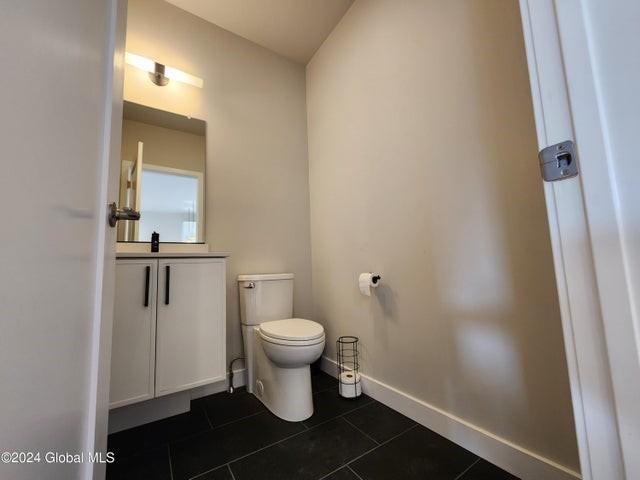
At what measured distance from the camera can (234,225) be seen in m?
1.96

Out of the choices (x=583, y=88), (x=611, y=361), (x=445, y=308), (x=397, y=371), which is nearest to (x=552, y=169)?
(x=583, y=88)

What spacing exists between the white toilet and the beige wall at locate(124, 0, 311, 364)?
193 millimetres

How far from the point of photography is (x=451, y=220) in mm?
1227

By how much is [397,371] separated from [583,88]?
1.44m

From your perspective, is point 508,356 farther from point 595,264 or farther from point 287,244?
point 287,244

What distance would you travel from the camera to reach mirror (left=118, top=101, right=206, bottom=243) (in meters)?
1.67

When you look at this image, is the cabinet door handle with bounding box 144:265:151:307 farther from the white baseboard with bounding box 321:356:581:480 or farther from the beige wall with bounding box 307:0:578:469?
the white baseboard with bounding box 321:356:581:480

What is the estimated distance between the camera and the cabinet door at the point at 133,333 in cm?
122

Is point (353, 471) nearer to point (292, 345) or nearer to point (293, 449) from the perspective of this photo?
point (293, 449)

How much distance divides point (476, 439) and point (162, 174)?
89.5 inches

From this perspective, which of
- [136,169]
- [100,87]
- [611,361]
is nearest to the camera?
[611,361]

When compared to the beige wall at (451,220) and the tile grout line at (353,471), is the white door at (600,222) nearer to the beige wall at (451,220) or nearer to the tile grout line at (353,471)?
the beige wall at (451,220)

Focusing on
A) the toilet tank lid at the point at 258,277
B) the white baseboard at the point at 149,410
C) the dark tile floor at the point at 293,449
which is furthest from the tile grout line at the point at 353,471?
the toilet tank lid at the point at 258,277
